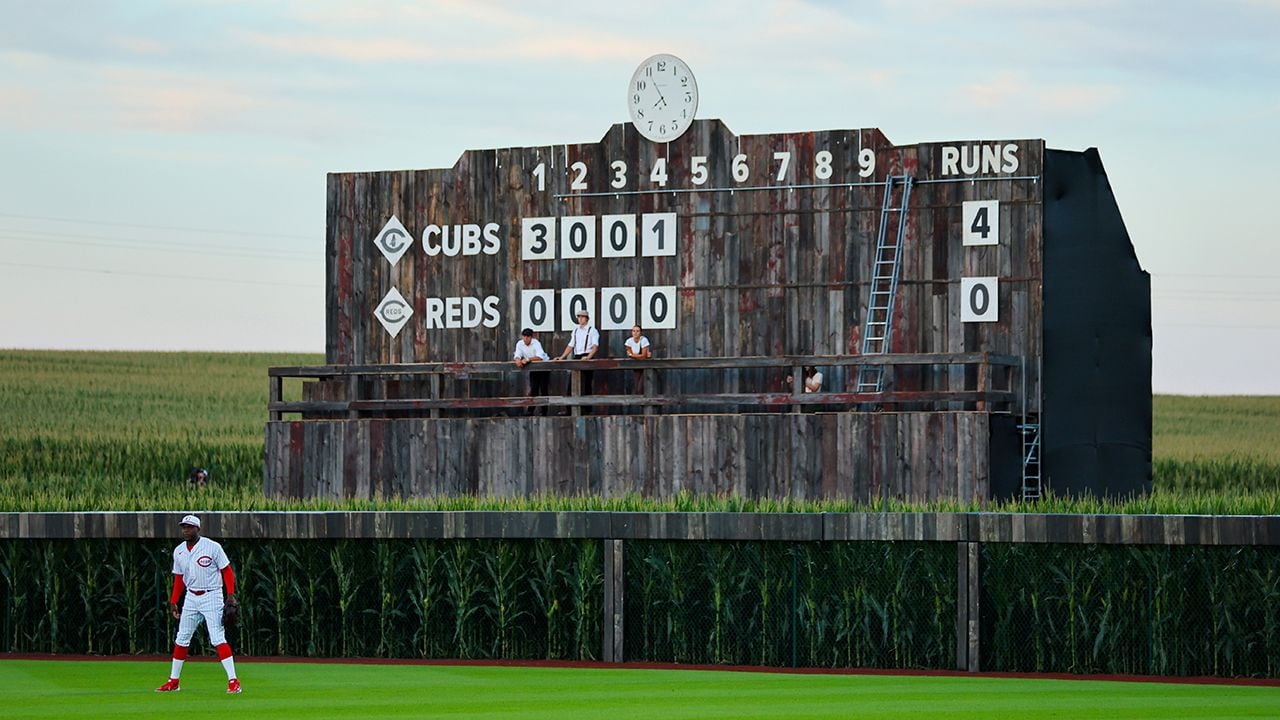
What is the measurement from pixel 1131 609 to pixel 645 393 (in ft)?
32.5

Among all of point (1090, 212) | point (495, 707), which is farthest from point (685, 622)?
point (1090, 212)

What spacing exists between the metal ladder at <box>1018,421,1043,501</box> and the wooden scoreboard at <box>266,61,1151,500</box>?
6cm

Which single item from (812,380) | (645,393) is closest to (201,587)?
(645,393)

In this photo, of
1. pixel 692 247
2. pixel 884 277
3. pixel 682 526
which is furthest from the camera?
pixel 692 247

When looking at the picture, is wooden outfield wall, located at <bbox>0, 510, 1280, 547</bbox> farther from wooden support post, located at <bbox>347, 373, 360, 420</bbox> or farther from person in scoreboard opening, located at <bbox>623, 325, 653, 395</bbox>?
wooden support post, located at <bbox>347, 373, 360, 420</bbox>

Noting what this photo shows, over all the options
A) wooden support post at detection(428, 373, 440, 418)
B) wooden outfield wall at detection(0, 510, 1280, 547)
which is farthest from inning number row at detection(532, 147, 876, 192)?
wooden outfield wall at detection(0, 510, 1280, 547)

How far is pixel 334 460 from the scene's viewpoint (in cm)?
3306

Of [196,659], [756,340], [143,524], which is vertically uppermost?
[756,340]

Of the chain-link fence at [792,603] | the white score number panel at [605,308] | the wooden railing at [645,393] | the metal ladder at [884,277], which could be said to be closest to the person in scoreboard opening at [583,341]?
the wooden railing at [645,393]

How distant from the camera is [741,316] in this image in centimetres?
3195

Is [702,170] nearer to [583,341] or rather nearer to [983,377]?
[583,341]

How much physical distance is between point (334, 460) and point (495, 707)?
46.0ft

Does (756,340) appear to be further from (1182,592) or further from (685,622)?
(1182,592)

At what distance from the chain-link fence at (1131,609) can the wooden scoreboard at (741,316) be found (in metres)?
5.58
